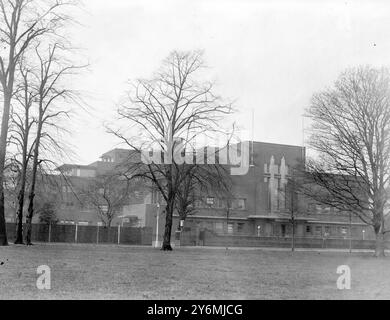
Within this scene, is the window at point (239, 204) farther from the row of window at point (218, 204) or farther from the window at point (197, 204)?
the window at point (197, 204)

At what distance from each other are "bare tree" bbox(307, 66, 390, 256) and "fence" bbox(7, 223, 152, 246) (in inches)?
979

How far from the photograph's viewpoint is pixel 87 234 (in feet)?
191

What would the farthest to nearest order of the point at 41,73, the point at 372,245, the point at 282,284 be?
the point at 372,245, the point at 41,73, the point at 282,284

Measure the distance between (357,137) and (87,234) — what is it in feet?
103

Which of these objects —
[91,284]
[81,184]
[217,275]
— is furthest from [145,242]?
[91,284]

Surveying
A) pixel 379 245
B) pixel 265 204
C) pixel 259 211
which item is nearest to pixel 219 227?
pixel 259 211

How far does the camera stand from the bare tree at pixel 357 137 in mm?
38219

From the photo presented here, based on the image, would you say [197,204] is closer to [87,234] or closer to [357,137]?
[87,234]

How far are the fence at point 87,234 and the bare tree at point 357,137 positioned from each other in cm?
2488

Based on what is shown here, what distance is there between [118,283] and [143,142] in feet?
86.2

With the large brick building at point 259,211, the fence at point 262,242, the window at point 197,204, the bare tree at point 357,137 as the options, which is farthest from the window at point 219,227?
the bare tree at point 357,137

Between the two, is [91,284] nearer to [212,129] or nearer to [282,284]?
[282,284]

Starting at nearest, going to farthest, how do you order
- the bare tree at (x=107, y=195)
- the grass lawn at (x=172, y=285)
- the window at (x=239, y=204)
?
the grass lawn at (x=172, y=285)
the bare tree at (x=107, y=195)
the window at (x=239, y=204)
